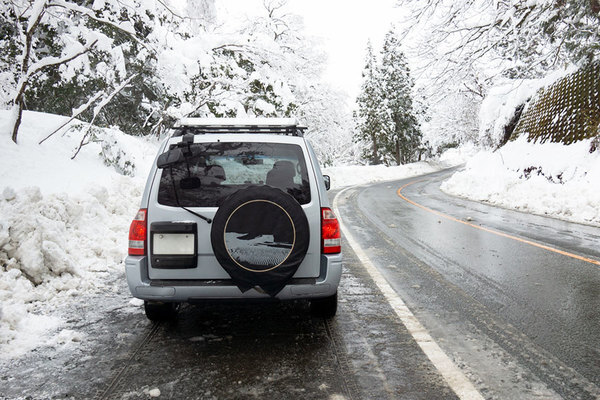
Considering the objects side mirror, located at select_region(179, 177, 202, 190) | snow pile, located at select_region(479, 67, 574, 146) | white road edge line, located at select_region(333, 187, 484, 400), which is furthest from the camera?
snow pile, located at select_region(479, 67, 574, 146)

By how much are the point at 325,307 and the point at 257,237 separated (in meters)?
1.14

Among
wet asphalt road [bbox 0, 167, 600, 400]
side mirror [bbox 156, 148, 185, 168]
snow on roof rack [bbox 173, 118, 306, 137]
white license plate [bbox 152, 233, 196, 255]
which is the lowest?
wet asphalt road [bbox 0, 167, 600, 400]

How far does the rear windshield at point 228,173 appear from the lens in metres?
3.58

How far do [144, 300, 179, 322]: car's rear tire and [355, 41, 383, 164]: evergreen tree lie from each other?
49.0 meters

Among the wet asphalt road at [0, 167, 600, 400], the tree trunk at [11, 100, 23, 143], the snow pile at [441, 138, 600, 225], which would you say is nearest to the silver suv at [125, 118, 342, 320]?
the wet asphalt road at [0, 167, 600, 400]

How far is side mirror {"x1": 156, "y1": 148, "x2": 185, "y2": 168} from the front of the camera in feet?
11.5

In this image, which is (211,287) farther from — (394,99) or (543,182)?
(394,99)

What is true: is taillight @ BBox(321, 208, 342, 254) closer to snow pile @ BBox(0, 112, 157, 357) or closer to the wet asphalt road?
the wet asphalt road

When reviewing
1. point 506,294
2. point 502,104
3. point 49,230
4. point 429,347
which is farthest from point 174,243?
point 502,104

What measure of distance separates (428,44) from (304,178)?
1172cm

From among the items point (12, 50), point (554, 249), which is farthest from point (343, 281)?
point (12, 50)

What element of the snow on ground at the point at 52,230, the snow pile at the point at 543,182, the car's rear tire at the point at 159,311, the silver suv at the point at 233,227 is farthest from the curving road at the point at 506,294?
the snow on ground at the point at 52,230

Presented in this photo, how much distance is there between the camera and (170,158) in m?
3.52

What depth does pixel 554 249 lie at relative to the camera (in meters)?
7.10
